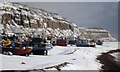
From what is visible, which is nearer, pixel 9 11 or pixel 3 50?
pixel 3 50

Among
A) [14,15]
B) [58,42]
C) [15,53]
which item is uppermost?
[14,15]

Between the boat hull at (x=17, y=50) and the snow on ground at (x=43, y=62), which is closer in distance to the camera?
the snow on ground at (x=43, y=62)

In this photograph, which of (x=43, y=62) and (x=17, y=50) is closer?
(x=43, y=62)

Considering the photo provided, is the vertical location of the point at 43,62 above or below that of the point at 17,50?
above

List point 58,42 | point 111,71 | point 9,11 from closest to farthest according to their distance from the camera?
point 111,71
point 58,42
point 9,11

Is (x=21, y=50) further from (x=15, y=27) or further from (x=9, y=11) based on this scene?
(x=9, y=11)

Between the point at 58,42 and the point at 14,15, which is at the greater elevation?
the point at 14,15

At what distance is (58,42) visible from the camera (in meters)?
65.4

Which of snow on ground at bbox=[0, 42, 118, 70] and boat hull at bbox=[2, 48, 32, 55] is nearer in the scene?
snow on ground at bbox=[0, 42, 118, 70]

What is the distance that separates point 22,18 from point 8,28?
28.3 metres

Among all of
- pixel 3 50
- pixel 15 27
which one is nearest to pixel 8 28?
pixel 15 27

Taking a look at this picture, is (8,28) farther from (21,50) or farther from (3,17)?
(21,50)

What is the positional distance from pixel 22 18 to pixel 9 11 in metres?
14.7

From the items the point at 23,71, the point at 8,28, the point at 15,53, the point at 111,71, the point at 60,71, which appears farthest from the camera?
the point at 8,28
